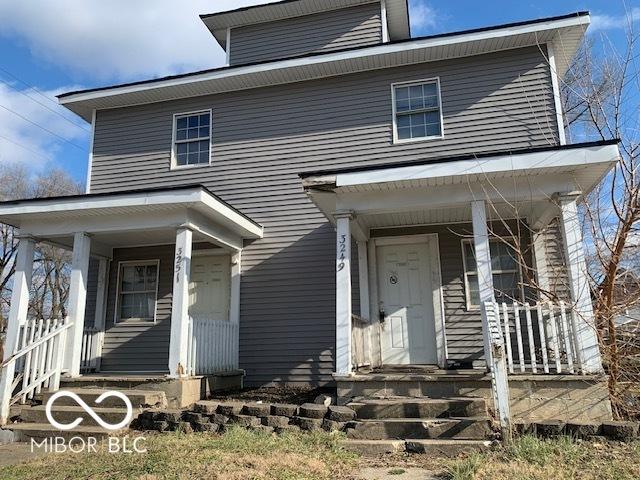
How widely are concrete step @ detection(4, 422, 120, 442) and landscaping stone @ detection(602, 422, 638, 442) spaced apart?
5.62 meters

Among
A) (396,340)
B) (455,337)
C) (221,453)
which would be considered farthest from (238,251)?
(221,453)

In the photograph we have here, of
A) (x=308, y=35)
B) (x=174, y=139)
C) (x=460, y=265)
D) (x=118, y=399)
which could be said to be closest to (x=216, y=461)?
(x=118, y=399)

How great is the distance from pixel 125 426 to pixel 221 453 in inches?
89.8

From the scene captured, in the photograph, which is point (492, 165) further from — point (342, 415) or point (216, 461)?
point (216, 461)

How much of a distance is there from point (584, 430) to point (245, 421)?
375cm

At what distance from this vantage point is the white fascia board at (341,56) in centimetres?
870

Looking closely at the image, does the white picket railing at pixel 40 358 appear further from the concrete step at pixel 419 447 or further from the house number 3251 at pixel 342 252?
the concrete step at pixel 419 447

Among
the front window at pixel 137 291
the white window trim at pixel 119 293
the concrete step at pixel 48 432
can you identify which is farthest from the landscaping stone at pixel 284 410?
the front window at pixel 137 291

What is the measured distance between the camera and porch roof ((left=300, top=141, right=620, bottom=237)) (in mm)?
6395

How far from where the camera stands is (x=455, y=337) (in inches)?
331

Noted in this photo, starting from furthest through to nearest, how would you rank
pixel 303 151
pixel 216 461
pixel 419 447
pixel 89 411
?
1. pixel 303 151
2. pixel 89 411
3. pixel 419 447
4. pixel 216 461

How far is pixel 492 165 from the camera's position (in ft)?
21.7

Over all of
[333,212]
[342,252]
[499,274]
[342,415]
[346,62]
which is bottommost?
[342,415]

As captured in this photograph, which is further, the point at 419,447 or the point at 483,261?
the point at 483,261
